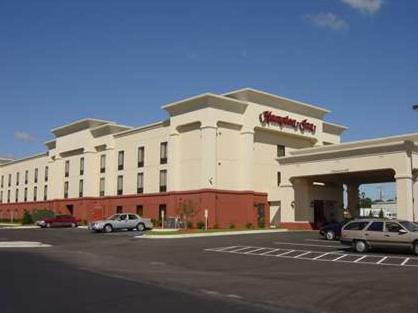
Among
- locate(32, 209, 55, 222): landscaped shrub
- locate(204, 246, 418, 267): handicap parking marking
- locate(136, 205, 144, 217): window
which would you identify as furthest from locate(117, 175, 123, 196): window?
locate(204, 246, 418, 267): handicap parking marking

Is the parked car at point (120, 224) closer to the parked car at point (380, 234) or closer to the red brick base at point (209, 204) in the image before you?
the red brick base at point (209, 204)

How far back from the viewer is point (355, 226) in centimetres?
2669

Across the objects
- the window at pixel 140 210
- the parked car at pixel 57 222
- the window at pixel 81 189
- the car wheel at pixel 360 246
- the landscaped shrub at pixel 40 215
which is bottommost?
the car wheel at pixel 360 246

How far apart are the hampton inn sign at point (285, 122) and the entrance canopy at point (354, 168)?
6.85 meters

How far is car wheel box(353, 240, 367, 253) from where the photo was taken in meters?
25.9

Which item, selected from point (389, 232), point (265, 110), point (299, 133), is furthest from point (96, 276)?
point (299, 133)

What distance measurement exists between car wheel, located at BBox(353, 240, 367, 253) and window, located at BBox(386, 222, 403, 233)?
1.39 metres

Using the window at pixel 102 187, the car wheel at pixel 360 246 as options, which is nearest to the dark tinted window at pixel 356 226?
the car wheel at pixel 360 246

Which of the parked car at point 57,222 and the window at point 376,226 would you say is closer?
the window at point 376,226

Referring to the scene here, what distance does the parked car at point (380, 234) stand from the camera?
80.5 ft

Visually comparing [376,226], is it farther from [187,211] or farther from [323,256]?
[187,211]

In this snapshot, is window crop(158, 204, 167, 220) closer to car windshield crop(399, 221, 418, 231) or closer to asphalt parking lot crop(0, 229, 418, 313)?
asphalt parking lot crop(0, 229, 418, 313)

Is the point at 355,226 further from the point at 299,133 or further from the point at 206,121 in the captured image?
the point at 299,133

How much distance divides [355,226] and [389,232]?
1.94 m
